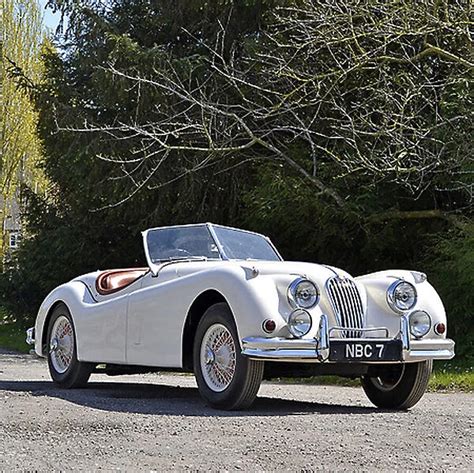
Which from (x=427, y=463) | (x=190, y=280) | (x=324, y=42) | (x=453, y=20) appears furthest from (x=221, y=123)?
(x=427, y=463)

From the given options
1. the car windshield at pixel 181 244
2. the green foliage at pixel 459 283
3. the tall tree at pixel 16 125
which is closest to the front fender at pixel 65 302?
the car windshield at pixel 181 244

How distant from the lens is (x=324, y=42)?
50.5 ft

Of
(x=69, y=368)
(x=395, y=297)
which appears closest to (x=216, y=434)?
(x=395, y=297)

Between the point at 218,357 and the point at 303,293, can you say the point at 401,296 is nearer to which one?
the point at 303,293

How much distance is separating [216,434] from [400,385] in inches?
109

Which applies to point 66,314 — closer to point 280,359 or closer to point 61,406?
point 61,406

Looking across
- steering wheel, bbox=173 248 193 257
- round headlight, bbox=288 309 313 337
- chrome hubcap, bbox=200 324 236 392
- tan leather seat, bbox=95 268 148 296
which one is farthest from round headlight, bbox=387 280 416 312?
tan leather seat, bbox=95 268 148 296

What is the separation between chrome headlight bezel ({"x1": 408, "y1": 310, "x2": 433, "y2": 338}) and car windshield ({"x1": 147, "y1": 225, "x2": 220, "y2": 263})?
2.00 meters

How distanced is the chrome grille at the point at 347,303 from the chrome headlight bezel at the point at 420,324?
44 cm

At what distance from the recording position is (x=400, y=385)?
823cm

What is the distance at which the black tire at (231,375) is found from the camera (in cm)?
721

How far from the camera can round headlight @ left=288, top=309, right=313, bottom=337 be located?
7238 mm

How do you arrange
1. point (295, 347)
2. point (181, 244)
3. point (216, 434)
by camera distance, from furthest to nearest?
point (181, 244), point (295, 347), point (216, 434)

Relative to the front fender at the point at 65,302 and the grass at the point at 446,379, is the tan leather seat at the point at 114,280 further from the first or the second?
the grass at the point at 446,379
